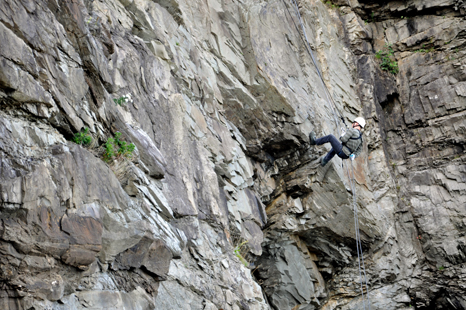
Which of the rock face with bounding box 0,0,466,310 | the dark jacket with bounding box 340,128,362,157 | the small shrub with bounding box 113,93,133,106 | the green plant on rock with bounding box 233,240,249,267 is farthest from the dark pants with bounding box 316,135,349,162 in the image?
the small shrub with bounding box 113,93,133,106

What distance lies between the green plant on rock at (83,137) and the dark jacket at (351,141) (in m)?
6.81

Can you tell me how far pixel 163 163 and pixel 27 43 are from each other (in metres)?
2.87

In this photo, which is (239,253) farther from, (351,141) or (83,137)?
(83,137)

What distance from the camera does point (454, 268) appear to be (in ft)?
44.3

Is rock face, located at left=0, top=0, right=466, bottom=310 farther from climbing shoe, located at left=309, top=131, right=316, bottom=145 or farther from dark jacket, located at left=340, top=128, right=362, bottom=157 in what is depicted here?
dark jacket, located at left=340, top=128, right=362, bottom=157

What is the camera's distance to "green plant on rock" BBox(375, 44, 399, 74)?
662 inches

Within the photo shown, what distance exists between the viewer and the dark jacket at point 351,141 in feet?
36.0

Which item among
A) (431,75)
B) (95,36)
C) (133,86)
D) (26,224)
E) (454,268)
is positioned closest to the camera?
(26,224)

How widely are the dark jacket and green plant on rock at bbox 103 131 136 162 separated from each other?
238 inches

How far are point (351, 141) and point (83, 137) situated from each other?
705 cm

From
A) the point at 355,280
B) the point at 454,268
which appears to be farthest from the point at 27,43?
the point at 454,268

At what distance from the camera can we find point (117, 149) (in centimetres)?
662

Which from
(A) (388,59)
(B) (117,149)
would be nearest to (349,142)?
(B) (117,149)

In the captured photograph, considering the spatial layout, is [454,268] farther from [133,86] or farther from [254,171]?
[133,86]
